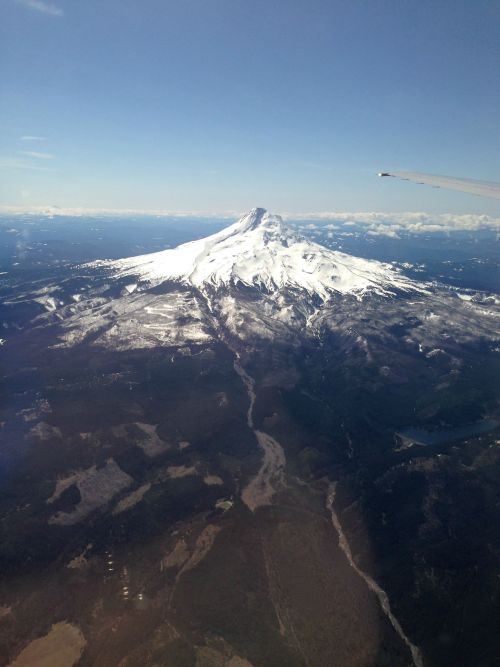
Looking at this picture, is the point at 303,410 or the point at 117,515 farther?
the point at 303,410

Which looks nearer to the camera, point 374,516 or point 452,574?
point 452,574

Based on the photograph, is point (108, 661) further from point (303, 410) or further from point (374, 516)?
point (303, 410)

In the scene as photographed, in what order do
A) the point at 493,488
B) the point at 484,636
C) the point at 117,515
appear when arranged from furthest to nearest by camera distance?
the point at 493,488 → the point at 117,515 → the point at 484,636

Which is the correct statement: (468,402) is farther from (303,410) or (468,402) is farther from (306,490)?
(306,490)

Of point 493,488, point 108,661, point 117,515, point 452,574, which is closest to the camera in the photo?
point 108,661

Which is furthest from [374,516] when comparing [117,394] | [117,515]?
[117,394]

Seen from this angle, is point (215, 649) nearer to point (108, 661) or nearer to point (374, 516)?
point (108, 661)

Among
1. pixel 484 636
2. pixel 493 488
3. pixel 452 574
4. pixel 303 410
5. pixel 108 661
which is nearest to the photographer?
pixel 108 661

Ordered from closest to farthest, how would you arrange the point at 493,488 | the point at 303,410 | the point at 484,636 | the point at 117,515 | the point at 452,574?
the point at 484,636 → the point at 452,574 → the point at 117,515 → the point at 493,488 → the point at 303,410

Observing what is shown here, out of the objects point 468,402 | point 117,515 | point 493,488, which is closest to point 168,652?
point 117,515
